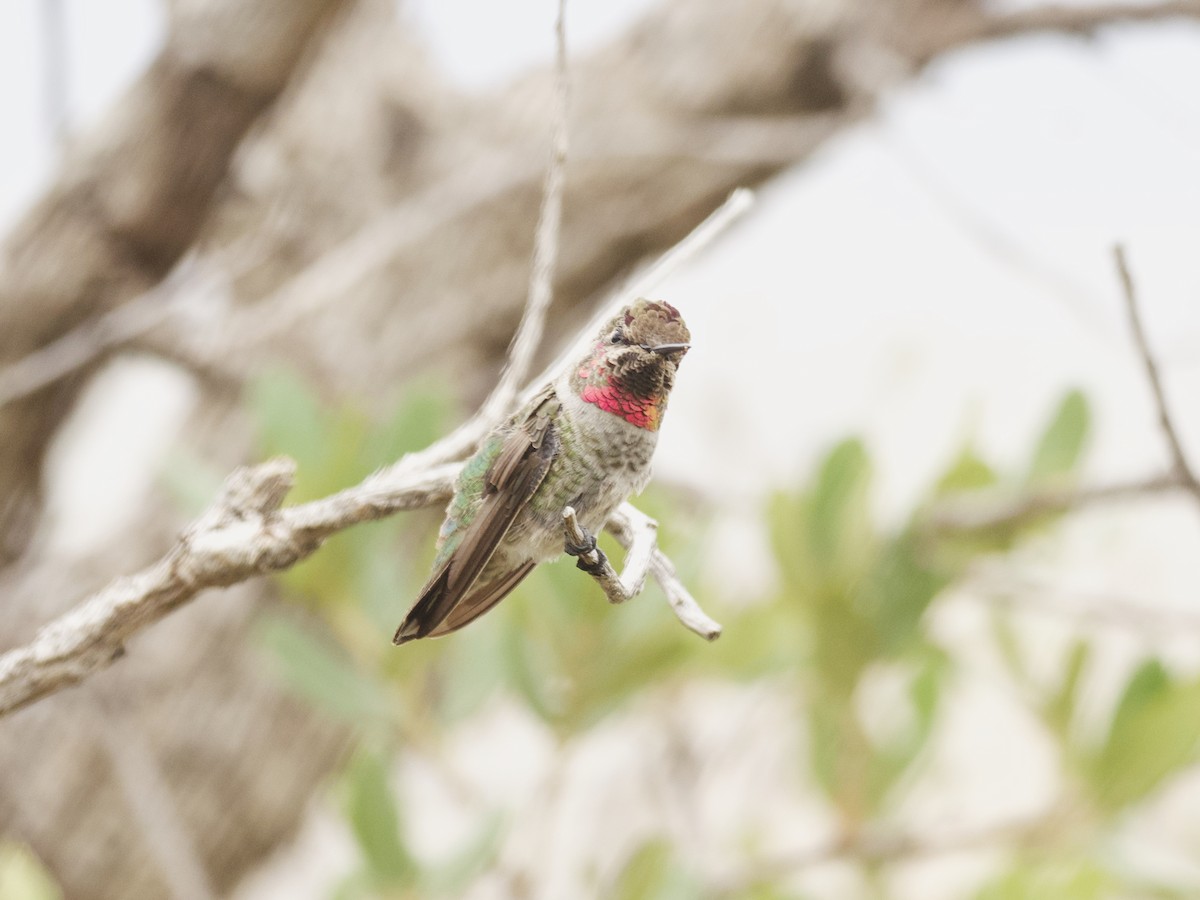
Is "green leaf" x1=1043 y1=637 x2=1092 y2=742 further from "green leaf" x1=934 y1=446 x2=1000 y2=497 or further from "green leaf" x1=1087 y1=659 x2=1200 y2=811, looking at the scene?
"green leaf" x1=934 y1=446 x2=1000 y2=497

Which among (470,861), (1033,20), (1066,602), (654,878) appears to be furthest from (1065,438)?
(1033,20)

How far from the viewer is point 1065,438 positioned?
4.91 ft

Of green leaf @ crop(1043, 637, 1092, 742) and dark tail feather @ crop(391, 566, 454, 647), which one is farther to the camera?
green leaf @ crop(1043, 637, 1092, 742)

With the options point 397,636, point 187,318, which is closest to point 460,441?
point 397,636

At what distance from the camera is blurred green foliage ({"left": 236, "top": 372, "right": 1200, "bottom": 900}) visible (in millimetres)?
1231

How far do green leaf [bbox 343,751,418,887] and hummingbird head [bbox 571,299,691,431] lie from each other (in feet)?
2.23

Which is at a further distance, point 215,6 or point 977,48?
point 977,48

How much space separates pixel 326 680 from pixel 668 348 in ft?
2.94

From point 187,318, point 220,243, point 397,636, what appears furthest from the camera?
point 220,243

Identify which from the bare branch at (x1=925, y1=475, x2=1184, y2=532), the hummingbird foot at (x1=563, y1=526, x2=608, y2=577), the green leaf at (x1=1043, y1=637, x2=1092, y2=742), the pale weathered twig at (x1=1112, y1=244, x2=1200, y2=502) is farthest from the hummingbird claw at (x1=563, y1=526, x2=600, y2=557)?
the green leaf at (x1=1043, y1=637, x2=1092, y2=742)

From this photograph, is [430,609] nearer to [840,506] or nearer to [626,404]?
[626,404]

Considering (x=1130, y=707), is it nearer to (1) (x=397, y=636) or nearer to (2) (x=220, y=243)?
(1) (x=397, y=636)

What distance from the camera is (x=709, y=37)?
257 centimetres

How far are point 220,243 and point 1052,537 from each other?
207 centimetres
